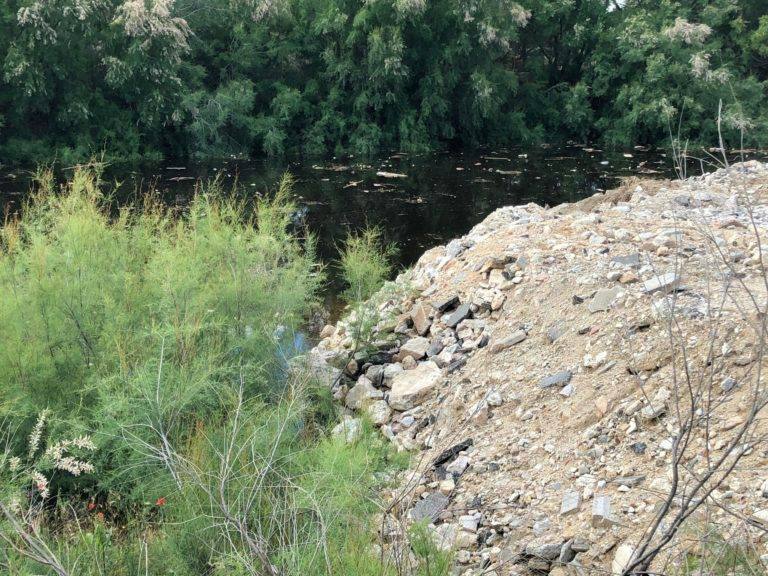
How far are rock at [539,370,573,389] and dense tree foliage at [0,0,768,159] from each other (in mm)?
12634

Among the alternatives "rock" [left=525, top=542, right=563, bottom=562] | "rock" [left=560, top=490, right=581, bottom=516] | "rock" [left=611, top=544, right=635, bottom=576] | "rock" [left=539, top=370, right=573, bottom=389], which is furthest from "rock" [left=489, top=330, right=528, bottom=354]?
"rock" [left=611, top=544, right=635, bottom=576]

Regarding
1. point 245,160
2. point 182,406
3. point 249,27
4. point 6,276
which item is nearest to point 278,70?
point 249,27

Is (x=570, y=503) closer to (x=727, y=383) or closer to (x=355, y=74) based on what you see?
(x=727, y=383)

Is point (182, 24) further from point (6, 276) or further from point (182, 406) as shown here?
point (182, 406)

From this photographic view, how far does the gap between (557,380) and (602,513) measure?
4.48ft

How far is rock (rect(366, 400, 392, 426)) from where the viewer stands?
4.86 meters

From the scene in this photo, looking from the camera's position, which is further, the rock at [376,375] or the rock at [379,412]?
the rock at [376,375]

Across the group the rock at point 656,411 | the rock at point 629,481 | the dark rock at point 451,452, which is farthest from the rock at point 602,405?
the dark rock at point 451,452

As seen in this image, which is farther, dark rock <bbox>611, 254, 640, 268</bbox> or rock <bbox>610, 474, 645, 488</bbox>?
dark rock <bbox>611, 254, 640, 268</bbox>

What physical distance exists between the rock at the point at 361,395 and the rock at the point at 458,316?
2.85 feet

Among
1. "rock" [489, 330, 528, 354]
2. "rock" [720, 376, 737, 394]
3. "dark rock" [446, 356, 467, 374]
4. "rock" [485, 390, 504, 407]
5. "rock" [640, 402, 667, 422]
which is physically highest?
"rock" [720, 376, 737, 394]

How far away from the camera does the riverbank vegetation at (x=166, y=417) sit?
9.12ft

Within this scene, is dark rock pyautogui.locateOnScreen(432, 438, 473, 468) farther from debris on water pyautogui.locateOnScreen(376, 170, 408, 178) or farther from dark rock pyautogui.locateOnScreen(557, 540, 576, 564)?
debris on water pyautogui.locateOnScreen(376, 170, 408, 178)

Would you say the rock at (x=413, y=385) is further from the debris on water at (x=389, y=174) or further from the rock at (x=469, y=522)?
the debris on water at (x=389, y=174)
